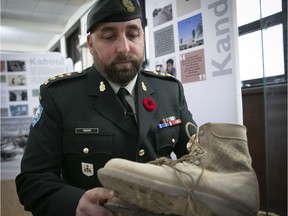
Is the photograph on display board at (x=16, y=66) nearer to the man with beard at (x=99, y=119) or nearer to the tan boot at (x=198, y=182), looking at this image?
the man with beard at (x=99, y=119)

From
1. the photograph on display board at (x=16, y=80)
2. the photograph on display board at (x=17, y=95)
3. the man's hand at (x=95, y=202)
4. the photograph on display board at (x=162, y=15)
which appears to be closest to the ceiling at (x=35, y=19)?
the photograph on display board at (x=16, y=80)

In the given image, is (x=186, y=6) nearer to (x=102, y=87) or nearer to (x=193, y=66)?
(x=193, y=66)

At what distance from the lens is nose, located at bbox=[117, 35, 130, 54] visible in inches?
32.3

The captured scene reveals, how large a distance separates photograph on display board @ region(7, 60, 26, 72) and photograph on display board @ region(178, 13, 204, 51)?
2114 millimetres

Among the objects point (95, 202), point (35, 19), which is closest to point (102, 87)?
point (95, 202)

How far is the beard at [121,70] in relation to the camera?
2.77 feet

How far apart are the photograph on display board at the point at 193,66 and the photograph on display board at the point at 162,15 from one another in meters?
0.25

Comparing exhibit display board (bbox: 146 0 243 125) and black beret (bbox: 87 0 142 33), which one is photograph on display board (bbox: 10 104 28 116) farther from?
black beret (bbox: 87 0 142 33)

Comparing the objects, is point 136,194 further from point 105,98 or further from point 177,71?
point 177,71

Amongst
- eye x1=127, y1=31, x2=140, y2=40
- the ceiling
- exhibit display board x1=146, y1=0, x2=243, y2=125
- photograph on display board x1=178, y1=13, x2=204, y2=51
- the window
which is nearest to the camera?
eye x1=127, y1=31, x2=140, y2=40

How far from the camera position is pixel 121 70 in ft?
2.81

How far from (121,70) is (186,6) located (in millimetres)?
799

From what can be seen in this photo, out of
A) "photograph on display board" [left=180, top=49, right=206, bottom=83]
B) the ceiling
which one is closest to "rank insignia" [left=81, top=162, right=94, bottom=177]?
"photograph on display board" [left=180, top=49, right=206, bottom=83]

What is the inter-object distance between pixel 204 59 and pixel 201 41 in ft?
0.30
